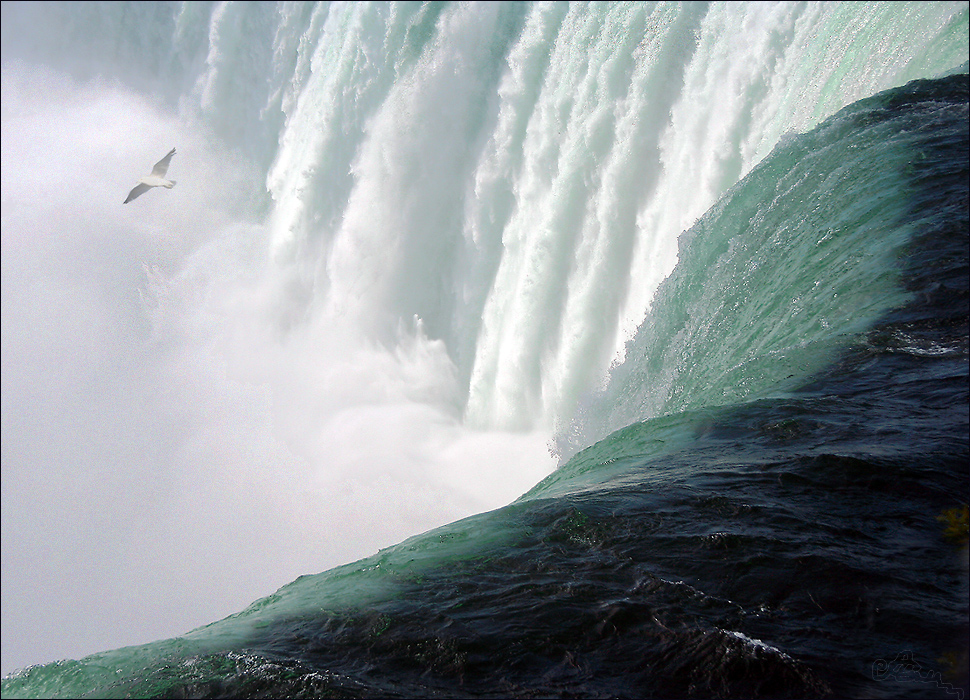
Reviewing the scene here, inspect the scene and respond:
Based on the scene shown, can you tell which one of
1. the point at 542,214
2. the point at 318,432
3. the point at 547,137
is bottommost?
A: the point at 318,432

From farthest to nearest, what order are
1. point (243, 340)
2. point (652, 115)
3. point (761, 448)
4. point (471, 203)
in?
1. point (243, 340)
2. point (471, 203)
3. point (652, 115)
4. point (761, 448)

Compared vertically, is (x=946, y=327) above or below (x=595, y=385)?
below

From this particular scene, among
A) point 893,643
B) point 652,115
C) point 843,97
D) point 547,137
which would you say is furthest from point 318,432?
point 893,643

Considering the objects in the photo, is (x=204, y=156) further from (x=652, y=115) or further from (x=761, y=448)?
(x=761, y=448)

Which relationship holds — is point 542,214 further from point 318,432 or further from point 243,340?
point 243,340

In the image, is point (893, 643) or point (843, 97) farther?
point (843, 97)

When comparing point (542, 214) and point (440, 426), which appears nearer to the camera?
point (542, 214)

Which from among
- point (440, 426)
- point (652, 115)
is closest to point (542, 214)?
point (652, 115)

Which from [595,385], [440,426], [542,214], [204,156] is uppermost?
[204,156]

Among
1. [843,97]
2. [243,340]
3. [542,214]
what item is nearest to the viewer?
[843,97]
